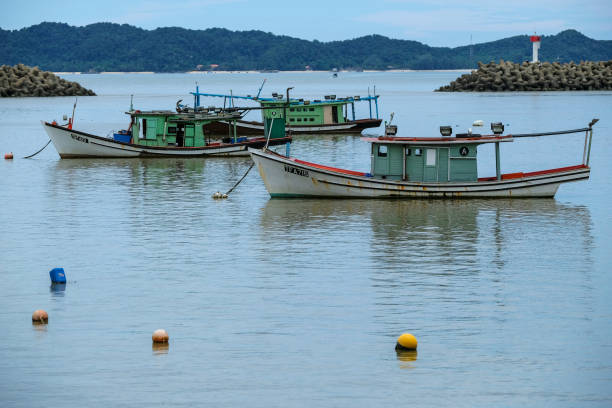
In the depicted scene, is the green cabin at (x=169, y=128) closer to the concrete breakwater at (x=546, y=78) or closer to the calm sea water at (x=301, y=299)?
the calm sea water at (x=301, y=299)

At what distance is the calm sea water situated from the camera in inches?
567

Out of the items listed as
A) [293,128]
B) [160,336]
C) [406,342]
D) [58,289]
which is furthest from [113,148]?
[406,342]

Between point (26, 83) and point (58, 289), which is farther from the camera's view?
point (26, 83)

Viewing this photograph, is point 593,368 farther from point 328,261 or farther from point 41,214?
point 41,214

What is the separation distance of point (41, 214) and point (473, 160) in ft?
51.0

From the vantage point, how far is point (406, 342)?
51.6 feet

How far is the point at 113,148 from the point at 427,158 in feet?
75.7

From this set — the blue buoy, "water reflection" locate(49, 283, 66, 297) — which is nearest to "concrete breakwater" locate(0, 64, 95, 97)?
the blue buoy

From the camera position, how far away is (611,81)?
484 ft

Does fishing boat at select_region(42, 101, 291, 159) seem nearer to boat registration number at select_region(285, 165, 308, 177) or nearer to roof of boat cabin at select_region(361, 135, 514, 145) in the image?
boat registration number at select_region(285, 165, 308, 177)

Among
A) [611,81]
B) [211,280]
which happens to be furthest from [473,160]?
[611,81]

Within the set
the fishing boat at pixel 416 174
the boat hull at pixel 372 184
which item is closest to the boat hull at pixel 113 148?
the boat hull at pixel 372 184

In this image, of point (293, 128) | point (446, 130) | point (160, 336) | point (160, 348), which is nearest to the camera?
point (160, 348)

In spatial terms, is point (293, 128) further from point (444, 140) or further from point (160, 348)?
point (160, 348)
